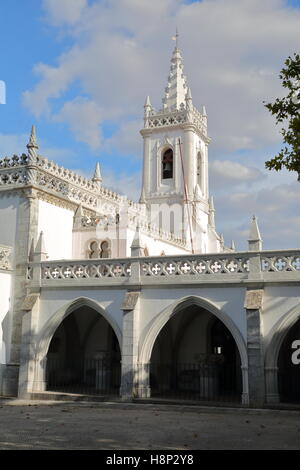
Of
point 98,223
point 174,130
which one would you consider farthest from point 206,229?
point 98,223

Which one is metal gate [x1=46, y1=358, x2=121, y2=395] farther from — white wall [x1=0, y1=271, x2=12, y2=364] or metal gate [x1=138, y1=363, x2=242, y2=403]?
white wall [x1=0, y1=271, x2=12, y2=364]

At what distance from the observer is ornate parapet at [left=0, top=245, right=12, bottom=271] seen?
2173cm

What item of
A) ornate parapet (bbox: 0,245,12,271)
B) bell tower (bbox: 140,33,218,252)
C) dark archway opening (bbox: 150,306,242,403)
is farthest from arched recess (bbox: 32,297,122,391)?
bell tower (bbox: 140,33,218,252)

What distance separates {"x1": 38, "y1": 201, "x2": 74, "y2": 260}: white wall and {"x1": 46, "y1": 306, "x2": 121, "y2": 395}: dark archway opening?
282 centimetres

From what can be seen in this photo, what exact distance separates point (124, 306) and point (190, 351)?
5.13m

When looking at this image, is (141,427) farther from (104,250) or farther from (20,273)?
(104,250)

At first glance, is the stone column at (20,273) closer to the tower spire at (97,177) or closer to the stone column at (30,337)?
the stone column at (30,337)

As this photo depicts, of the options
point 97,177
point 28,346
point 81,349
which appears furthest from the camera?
point 97,177

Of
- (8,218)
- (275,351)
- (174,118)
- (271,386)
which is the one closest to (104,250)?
(8,218)

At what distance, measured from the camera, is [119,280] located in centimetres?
1967

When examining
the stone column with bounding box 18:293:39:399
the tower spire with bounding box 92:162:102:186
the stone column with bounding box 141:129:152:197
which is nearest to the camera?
the stone column with bounding box 18:293:39:399

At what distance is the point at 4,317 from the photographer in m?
21.5

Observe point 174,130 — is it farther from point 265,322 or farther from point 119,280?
point 265,322
